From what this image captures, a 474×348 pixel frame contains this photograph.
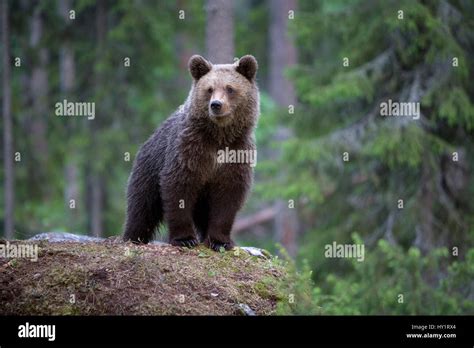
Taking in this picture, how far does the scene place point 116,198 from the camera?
20.6 m

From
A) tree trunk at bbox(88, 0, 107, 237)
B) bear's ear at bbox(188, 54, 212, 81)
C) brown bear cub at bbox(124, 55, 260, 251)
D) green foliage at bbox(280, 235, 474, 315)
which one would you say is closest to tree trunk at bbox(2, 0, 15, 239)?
tree trunk at bbox(88, 0, 107, 237)

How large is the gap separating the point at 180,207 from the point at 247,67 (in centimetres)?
171

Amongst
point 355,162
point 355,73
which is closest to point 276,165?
point 355,162

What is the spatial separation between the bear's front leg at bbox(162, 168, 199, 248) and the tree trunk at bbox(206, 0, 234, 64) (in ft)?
13.1

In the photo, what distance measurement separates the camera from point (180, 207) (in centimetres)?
746

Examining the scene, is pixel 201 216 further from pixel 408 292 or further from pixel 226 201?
pixel 408 292

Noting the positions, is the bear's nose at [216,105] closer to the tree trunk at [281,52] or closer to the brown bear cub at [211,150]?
the brown bear cub at [211,150]

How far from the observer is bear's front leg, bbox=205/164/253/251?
7.49 metres

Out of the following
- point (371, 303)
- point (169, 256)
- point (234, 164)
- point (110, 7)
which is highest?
point (110, 7)

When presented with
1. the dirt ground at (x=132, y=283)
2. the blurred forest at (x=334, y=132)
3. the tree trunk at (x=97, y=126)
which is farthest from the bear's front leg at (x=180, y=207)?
the tree trunk at (x=97, y=126)

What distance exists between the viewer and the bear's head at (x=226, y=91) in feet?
24.1

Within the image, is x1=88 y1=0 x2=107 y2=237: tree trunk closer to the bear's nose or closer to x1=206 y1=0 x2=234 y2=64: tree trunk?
x1=206 y1=0 x2=234 y2=64: tree trunk
